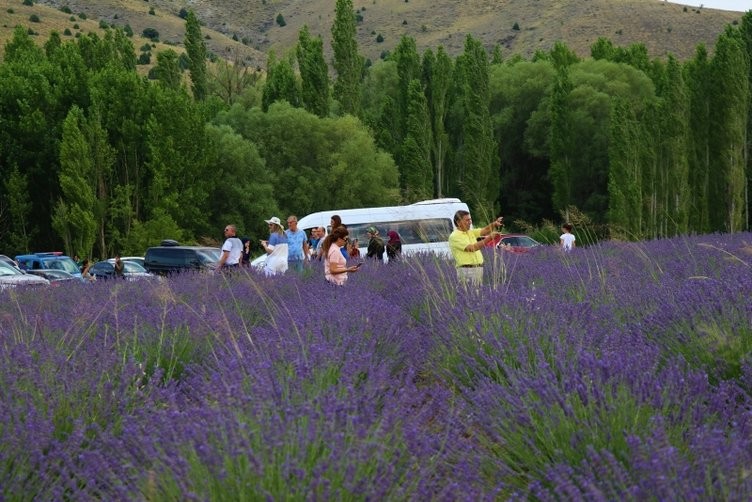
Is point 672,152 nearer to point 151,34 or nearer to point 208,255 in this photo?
point 208,255

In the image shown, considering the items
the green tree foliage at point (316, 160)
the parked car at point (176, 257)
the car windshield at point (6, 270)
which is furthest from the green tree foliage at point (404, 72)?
the car windshield at point (6, 270)

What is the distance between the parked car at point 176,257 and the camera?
96.9ft

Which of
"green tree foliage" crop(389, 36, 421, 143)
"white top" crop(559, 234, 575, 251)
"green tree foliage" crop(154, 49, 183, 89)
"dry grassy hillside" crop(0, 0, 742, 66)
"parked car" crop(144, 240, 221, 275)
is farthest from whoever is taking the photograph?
"dry grassy hillside" crop(0, 0, 742, 66)

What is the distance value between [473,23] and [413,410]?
17046 centimetres

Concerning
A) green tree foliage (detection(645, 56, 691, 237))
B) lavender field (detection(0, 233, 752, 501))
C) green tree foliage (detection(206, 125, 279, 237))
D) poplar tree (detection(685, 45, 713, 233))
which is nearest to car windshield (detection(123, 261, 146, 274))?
green tree foliage (detection(206, 125, 279, 237))

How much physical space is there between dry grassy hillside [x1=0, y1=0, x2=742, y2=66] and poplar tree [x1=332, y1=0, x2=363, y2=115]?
3193 inches

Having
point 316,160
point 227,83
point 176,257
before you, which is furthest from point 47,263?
point 227,83

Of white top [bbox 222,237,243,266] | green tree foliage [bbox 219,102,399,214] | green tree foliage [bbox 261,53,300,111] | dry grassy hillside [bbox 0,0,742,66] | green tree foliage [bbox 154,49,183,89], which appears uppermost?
dry grassy hillside [bbox 0,0,742,66]

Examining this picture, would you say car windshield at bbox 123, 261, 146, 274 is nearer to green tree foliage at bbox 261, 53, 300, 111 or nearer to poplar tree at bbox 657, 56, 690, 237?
green tree foliage at bbox 261, 53, 300, 111

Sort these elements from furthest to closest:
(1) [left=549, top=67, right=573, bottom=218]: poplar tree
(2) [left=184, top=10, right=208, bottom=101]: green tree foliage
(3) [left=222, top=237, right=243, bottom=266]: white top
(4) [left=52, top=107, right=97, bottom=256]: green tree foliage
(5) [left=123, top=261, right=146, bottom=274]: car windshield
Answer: (2) [left=184, top=10, right=208, bottom=101]: green tree foliage
(1) [left=549, top=67, right=573, bottom=218]: poplar tree
(4) [left=52, top=107, right=97, bottom=256]: green tree foliage
(5) [left=123, top=261, right=146, bottom=274]: car windshield
(3) [left=222, top=237, right=243, bottom=266]: white top

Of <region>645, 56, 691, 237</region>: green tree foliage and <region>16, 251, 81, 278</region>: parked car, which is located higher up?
<region>645, 56, 691, 237</region>: green tree foliage

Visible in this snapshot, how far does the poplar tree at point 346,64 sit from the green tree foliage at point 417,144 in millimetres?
2943

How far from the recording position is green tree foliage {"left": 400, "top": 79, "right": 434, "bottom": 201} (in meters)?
59.2

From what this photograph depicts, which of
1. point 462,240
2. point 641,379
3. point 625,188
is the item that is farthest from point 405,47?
point 641,379
